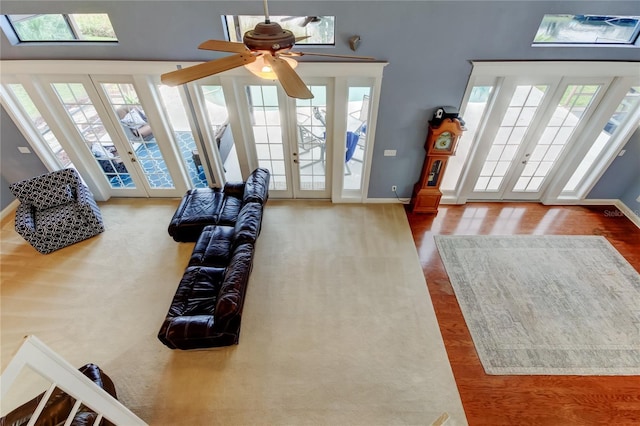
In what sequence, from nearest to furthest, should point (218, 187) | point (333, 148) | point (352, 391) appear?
point (352, 391) → point (333, 148) → point (218, 187)

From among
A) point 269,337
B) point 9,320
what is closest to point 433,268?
point 269,337

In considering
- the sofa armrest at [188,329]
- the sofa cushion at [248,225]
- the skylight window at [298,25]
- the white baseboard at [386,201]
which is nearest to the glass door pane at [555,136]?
the white baseboard at [386,201]

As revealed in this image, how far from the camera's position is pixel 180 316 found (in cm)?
308

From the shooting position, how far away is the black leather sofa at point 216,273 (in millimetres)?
2865

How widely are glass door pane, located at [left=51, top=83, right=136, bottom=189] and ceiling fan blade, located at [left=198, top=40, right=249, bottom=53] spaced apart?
322 cm

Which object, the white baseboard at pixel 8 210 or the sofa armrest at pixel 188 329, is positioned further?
the white baseboard at pixel 8 210

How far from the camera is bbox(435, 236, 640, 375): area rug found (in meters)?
3.19

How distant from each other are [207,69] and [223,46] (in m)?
0.32

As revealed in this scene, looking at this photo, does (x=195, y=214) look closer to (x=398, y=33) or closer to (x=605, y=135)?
(x=398, y=33)

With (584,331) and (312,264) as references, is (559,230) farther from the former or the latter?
(312,264)

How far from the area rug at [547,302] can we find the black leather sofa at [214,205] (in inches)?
105

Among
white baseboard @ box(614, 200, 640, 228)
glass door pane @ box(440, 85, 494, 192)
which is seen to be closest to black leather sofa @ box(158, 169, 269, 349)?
glass door pane @ box(440, 85, 494, 192)

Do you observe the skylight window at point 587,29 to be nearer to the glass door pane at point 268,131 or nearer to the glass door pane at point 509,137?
the glass door pane at point 509,137

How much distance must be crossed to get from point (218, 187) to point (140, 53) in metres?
1.99
